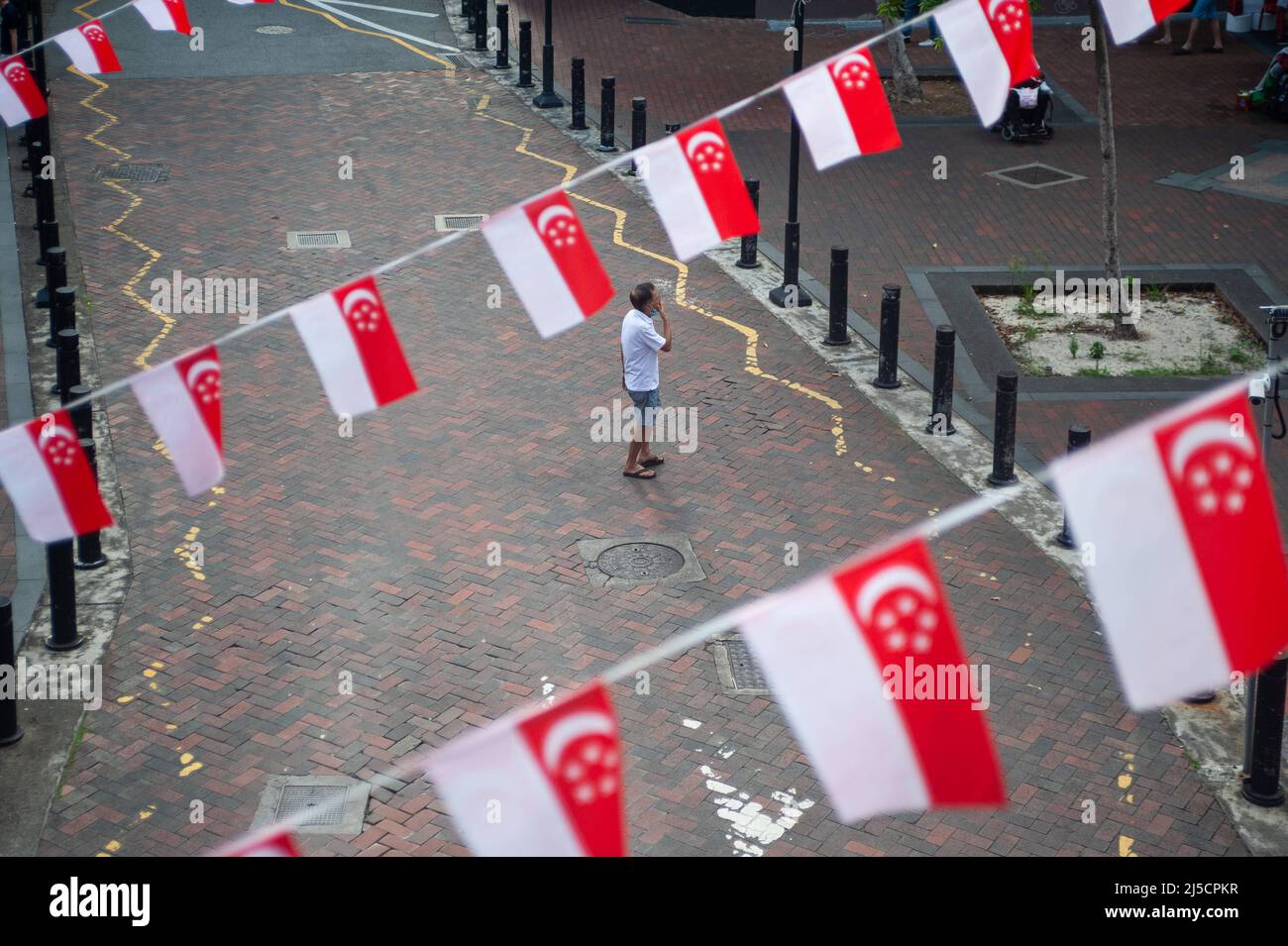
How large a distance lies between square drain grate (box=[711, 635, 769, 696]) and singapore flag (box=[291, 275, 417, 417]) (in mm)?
3057

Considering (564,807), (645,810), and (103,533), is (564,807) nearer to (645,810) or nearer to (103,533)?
(645,810)

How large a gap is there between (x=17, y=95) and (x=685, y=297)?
22.6 ft

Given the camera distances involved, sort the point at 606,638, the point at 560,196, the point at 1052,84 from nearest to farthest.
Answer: the point at 560,196 → the point at 606,638 → the point at 1052,84

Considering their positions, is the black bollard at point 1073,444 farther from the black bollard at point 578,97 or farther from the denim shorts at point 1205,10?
the denim shorts at point 1205,10

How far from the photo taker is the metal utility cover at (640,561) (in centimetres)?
1170

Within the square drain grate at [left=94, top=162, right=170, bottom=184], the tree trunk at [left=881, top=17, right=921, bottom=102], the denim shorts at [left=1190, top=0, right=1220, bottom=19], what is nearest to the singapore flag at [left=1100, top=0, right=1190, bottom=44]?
the square drain grate at [left=94, top=162, right=170, bottom=184]

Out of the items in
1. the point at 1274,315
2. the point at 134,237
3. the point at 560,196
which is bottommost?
the point at 134,237

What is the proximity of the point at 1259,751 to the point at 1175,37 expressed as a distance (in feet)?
68.9

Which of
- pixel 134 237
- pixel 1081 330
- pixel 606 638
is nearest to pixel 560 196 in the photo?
pixel 606 638

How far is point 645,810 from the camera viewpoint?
30.3 feet

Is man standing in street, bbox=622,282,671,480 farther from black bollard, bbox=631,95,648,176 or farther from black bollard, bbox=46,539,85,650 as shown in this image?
black bollard, bbox=631,95,648,176

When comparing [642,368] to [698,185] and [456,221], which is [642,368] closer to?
[698,185]

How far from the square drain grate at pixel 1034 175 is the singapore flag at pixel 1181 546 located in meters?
15.5

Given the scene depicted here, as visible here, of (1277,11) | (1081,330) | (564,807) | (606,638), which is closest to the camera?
(564,807)
